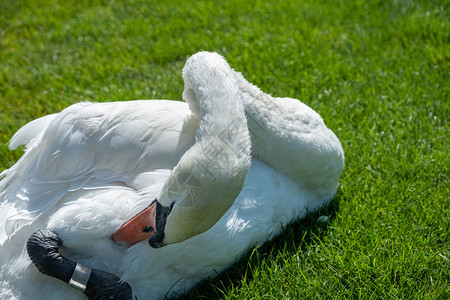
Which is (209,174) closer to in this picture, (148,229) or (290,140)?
(148,229)

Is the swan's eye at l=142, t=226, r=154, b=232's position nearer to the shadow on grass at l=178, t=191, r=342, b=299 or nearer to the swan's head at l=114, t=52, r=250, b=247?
the swan's head at l=114, t=52, r=250, b=247

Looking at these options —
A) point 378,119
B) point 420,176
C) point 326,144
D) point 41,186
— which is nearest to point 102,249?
point 41,186

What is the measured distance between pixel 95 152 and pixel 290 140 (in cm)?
130

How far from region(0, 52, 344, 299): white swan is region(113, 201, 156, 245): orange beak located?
6 centimetres

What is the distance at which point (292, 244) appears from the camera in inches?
150

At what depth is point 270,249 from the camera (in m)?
3.79

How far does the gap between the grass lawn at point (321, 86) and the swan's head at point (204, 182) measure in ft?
2.48

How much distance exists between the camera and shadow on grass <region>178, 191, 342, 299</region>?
3.54 m

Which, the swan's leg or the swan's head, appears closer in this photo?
the swan's head

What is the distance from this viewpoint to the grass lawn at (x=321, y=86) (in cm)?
355

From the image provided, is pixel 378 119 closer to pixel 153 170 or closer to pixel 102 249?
pixel 153 170

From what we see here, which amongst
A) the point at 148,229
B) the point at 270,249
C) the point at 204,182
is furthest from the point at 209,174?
the point at 270,249

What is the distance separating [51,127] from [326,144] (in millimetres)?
1878

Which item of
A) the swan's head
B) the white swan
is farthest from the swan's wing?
the swan's head
